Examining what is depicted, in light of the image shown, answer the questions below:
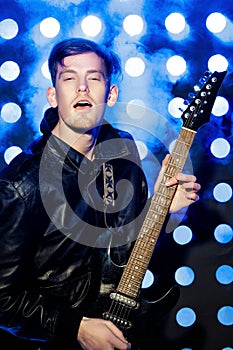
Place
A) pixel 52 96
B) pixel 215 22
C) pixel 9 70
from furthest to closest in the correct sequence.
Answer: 1. pixel 215 22
2. pixel 9 70
3. pixel 52 96

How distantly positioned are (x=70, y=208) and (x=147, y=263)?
332 millimetres

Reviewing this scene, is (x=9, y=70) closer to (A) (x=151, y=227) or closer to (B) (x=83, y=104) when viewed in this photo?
(B) (x=83, y=104)

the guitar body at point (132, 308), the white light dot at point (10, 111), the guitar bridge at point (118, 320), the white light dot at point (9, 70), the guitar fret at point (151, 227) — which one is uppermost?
the white light dot at point (9, 70)

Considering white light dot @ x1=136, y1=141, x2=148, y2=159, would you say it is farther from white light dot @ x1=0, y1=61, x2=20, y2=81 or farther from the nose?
white light dot @ x1=0, y1=61, x2=20, y2=81

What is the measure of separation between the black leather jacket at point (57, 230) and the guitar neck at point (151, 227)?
123mm

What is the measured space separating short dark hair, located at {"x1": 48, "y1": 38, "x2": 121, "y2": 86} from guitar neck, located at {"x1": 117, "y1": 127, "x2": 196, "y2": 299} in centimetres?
40

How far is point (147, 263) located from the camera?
1.65 meters

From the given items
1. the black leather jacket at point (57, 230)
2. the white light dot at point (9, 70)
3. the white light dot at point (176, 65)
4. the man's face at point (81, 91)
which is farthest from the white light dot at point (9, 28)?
the white light dot at point (176, 65)

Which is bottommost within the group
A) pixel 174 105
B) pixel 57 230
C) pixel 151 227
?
pixel 57 230

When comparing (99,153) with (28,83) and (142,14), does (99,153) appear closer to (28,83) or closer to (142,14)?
(28,83)

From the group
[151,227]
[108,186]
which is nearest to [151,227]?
[151,227]

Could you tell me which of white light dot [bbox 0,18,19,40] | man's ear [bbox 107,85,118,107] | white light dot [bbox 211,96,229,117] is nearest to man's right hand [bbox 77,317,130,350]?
man's ear [bbox 107,85,118,107]

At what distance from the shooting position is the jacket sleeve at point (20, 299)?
149cm

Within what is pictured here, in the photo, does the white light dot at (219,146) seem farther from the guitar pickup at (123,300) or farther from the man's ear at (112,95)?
the guitar pickup at (123,300)
